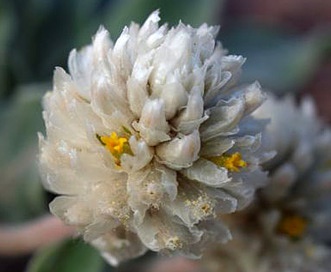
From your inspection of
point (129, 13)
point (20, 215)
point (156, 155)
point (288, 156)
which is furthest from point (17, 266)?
→ point (156, 155)

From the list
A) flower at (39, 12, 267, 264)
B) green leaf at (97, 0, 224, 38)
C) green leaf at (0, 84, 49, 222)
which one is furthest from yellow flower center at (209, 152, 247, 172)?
green leaf at (97, 0, 224, 38)

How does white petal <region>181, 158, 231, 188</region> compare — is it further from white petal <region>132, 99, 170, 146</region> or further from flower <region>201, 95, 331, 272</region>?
flower <region>201, 95, 331, 272</region>

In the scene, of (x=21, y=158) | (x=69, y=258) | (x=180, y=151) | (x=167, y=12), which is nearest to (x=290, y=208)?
(x=69, y=258)

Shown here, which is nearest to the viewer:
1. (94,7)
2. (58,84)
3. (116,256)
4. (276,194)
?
→ (58,84)

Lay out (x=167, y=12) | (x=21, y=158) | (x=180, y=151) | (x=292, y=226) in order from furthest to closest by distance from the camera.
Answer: (x=167, y=12) → (x=21, y=158) → (x=292, y=226) → (x=180, y=151)

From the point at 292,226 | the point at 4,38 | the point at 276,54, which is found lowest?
the point at 292,226

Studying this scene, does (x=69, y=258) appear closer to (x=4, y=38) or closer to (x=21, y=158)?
(x=21, y=158)

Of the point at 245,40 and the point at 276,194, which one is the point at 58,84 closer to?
the point at 276,194
